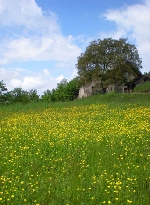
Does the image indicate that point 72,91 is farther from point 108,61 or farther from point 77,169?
point 77,169

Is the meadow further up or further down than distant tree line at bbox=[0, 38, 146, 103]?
further down

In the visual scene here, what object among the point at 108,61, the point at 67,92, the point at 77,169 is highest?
the point at 108,61

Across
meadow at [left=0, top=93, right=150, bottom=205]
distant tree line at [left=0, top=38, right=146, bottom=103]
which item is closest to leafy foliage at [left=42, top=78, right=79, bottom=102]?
distant tree line at [left=0, top=38, right=146, bottom=103]

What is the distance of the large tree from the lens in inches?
2055

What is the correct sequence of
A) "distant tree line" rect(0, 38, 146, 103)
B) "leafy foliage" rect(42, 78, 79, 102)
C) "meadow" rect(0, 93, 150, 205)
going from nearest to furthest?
1. "meadow" rect(0, 93, 150, 205)
2. "distant tree line" rect(0, 38, 146, 103)
3. "leafy foliage" rect(42, 78, 79, 102)

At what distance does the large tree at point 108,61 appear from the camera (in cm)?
5219

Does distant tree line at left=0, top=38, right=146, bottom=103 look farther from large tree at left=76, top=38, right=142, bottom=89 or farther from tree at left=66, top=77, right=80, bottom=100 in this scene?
tree at left=66, top=77, right=80, bottom=100

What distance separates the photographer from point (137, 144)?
8.89 metres

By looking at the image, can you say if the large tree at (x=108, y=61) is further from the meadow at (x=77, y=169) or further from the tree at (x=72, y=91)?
the meadow at (x=77, y=169)

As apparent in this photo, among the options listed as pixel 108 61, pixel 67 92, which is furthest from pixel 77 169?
pixel 67 92

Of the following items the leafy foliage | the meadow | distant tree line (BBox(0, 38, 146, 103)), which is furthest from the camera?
the leafy foliage

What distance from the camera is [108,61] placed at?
172ft

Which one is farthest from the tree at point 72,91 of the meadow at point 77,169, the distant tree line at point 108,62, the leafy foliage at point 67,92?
the meadow at point 77,169

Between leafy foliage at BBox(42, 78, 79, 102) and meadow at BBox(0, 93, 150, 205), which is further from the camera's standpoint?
leafy foliage at BBox(42, 78, 79, 102)
